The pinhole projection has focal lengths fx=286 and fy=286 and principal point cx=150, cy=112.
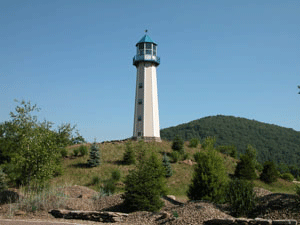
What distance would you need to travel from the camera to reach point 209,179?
15.1 m

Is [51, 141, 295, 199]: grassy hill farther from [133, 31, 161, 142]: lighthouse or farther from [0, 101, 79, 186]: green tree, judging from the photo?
[0, 101, 79, 186]: green tree

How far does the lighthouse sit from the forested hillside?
210ft

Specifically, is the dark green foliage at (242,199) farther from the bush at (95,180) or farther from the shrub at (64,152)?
the shrub at (64,152)

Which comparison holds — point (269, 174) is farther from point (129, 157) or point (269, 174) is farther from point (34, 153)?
point (34, 153)

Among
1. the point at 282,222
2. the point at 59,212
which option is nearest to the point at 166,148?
the point at 59,212

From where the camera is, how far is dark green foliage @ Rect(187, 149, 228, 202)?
14734 millimetres

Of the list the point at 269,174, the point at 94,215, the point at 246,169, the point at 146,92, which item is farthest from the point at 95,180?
the point at 269,174

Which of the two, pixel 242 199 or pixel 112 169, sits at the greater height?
pixel 112 169

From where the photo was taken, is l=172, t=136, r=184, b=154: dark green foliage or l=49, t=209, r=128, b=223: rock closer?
l=49, t=209, r=128, b=223: rock

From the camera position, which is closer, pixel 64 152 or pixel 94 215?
pixel 94 215

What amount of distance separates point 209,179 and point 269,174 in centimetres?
2123

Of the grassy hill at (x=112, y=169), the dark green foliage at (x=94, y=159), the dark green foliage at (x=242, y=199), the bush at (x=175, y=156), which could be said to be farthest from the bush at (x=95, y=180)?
the dark green foliage at (x=242, y=199)

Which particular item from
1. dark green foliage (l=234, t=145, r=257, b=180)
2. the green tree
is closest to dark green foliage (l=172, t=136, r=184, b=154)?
dark green foliage (l=234, t=145, r=257, b=180)

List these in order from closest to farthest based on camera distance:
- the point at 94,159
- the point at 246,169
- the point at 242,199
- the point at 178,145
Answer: the point at 242,199, the point at 246,169, the point at 94,159, the point at 178,145
